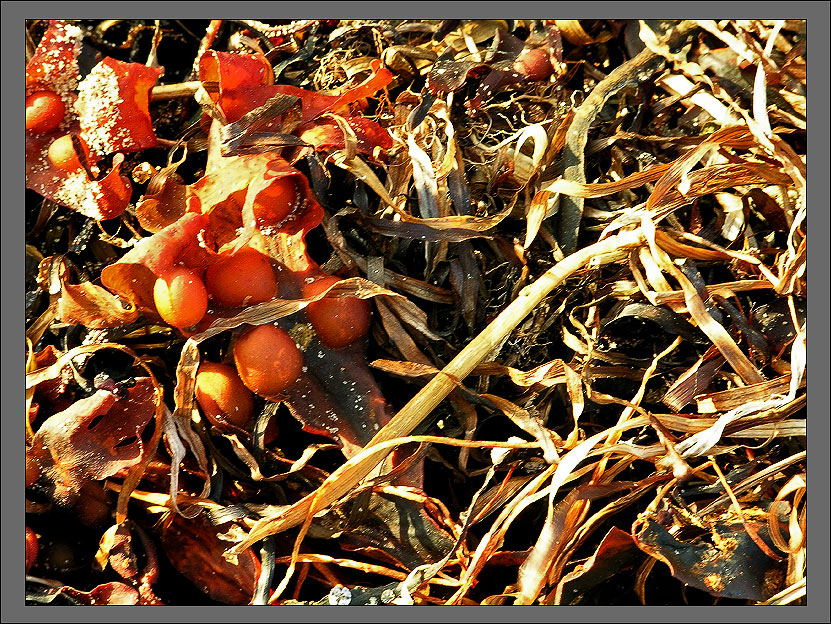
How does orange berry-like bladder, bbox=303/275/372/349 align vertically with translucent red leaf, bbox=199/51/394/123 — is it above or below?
below

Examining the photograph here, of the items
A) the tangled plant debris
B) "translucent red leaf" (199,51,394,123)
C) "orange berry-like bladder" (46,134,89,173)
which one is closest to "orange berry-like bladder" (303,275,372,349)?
the tangled plant debris

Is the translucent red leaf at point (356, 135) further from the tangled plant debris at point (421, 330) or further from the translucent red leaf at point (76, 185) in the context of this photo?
the translucent red leaf at point (76, 185)

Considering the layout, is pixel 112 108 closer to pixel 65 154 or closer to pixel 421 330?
pixel 65 154

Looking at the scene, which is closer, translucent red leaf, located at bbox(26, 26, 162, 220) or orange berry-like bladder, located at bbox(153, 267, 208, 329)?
orange berry-like bladder, located at bbox(153, 267, 208, 329)

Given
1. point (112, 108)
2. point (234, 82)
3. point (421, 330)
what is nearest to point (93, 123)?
point (112, 108)

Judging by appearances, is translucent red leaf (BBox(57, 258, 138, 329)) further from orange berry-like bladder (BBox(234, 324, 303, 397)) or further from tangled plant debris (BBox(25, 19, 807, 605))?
orange berry-like bladder (BBox(234, 324, 303, 397))

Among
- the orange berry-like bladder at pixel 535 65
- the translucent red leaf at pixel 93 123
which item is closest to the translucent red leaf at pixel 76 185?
the translucent red leaf at pixel 93 123

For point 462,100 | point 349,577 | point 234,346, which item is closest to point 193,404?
point 234,346
